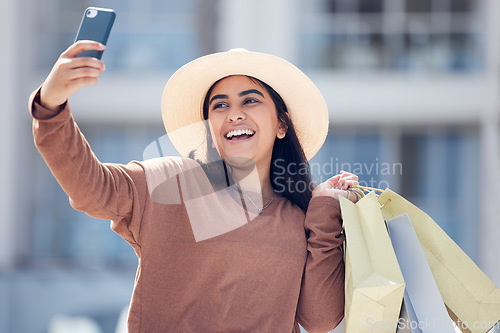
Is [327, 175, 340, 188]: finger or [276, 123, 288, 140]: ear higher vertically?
[276, 123, 288, 140]: ear

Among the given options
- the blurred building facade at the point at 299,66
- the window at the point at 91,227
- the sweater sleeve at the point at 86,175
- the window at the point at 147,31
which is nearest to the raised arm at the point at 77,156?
the sweater sleeve at the point at 86,175

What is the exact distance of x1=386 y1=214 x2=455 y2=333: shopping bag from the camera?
1.55 meters

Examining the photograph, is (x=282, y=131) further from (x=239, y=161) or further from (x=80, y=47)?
(x=80, y=47)

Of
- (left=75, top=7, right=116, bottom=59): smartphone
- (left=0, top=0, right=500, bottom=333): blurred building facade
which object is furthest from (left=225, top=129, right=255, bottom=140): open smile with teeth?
(left=0, top=0, right=500, bottom=333): blurred building facade

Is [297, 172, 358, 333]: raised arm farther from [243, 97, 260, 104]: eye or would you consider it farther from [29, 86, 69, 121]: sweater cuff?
[29, 86, 69, 121]: sweater cuff

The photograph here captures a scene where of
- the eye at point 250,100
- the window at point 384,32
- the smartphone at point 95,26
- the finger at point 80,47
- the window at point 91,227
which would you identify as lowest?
the window at point 91,227

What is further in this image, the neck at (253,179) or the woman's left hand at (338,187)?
the neck at (253,179)

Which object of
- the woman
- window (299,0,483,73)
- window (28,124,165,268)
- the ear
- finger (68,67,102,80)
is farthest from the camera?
window (28,124,165,268)

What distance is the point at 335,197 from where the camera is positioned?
1.83 meters

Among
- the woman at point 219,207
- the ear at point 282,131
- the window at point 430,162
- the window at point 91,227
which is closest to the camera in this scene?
the woman at point 219,207

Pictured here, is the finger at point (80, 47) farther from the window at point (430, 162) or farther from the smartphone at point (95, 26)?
the window at point (430, 162)

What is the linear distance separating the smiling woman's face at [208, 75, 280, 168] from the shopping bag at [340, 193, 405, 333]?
17.2 inches

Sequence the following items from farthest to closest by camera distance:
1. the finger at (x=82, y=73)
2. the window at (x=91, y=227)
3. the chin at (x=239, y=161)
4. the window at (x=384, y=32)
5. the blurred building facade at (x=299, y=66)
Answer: the window at (x=91, y=227)
the window at (x=384, y=32)
the blurred building facade at (x=299, y=66)
the chin at (x=239, y=161)
the finger at (x=82, y=73)

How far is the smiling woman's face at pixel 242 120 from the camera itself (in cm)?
190
